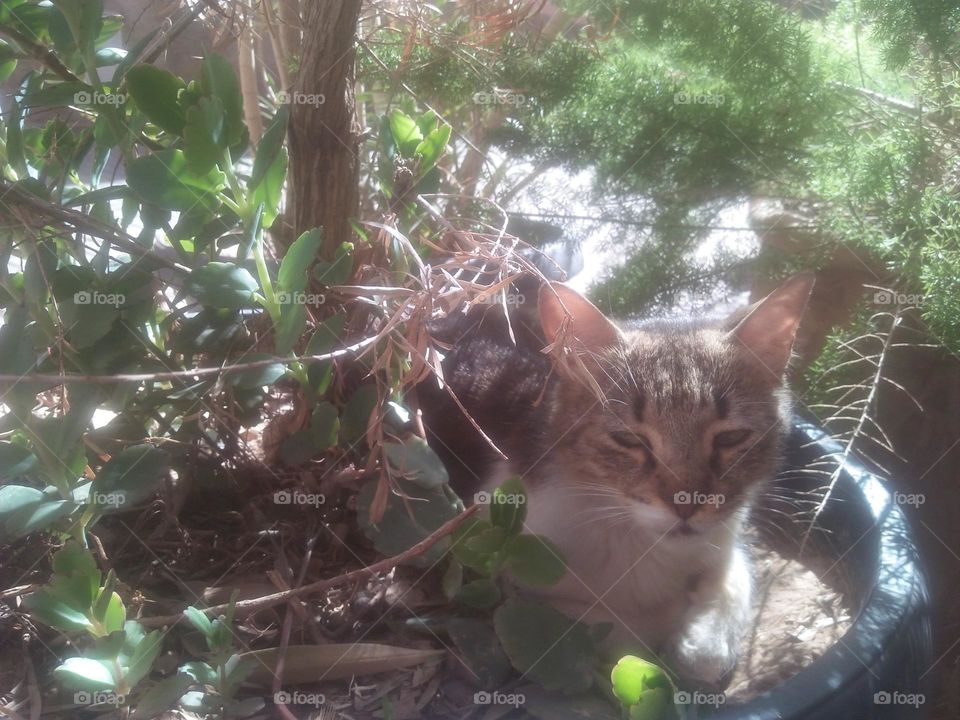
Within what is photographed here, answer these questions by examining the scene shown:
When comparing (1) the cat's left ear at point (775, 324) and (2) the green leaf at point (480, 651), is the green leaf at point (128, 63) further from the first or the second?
(1) the cat's left ear at point (775, 324)

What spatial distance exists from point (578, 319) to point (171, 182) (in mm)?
748

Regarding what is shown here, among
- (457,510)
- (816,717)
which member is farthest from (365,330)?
(816,717)

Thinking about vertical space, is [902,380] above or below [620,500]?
above

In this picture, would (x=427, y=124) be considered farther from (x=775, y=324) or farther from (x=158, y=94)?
(x=775, y=324)

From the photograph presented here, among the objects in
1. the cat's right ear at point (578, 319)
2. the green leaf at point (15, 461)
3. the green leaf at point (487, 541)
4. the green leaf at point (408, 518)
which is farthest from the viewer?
the cat's right ear at point (578, 319)

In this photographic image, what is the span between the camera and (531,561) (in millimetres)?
1095

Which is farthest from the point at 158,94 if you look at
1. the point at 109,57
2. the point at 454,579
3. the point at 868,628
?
the point at 868,628

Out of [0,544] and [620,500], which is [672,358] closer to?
[620,500]

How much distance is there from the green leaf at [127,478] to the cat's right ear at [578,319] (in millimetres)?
671

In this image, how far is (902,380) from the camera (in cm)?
170

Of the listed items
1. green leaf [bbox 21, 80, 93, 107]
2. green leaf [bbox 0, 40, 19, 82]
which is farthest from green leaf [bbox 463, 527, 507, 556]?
green leaf [bbox 0, 40, 19, 82]

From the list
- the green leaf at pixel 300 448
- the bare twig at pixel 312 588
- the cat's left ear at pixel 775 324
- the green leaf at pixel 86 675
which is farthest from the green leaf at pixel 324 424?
the cat's left ear at pixel 775 324

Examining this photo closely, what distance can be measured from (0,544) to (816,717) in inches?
51.0

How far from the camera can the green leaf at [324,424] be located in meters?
1.17
